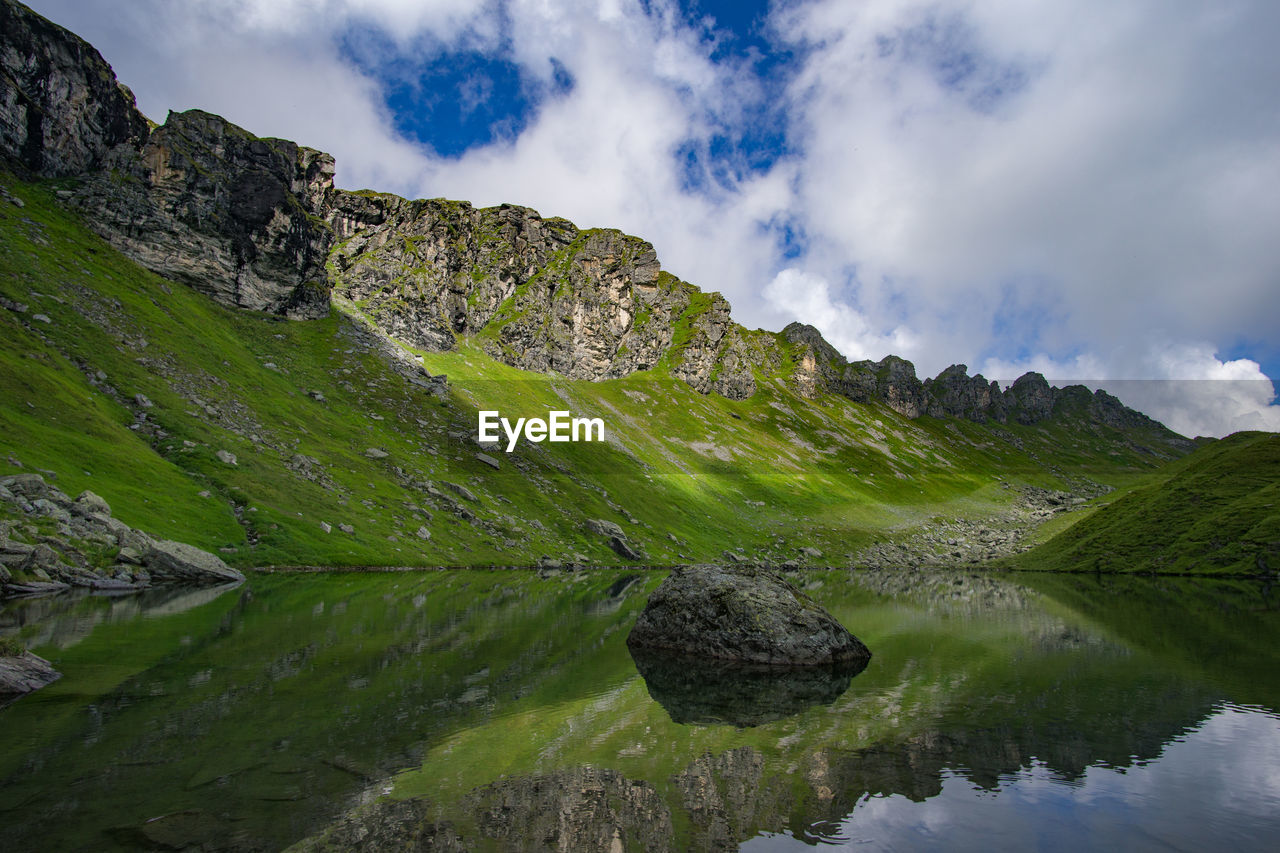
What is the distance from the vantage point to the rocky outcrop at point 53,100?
4232 inches

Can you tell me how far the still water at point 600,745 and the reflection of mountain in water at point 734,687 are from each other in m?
0.17

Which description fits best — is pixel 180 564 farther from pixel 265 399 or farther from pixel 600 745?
pixel 265 399

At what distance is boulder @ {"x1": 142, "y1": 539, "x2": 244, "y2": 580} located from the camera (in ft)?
148

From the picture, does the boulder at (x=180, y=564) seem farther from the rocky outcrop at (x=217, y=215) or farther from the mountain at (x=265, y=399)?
the rocky outcrop at (x=217, y=215)

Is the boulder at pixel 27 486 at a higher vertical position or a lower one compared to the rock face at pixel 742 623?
higher

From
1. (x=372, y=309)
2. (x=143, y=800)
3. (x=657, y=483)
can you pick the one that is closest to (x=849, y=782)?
(x=143, y=800)

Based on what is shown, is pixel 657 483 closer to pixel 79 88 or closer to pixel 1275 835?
pixel 1275 835

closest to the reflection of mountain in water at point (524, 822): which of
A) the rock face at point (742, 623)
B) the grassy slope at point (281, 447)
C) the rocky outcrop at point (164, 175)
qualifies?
the rock face at point (742, 623)

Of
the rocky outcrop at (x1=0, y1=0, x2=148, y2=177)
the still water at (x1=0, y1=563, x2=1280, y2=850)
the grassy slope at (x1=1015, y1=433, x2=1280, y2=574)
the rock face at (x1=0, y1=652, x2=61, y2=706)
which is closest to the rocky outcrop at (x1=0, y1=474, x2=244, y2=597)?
the still water at (x1=0, y1=563, x2=1280, y2=850)

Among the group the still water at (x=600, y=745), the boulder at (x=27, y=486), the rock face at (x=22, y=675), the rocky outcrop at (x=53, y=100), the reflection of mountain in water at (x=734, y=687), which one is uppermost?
the rocky outcrop at (x=53, y=100)

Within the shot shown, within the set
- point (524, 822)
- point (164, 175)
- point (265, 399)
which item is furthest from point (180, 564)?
point (164, 175)

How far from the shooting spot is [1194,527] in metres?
97.5

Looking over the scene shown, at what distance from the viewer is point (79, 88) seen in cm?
11625

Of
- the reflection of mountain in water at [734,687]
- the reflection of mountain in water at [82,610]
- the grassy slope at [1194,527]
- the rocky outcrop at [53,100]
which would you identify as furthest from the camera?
the rocky outcrop at [53,100]
